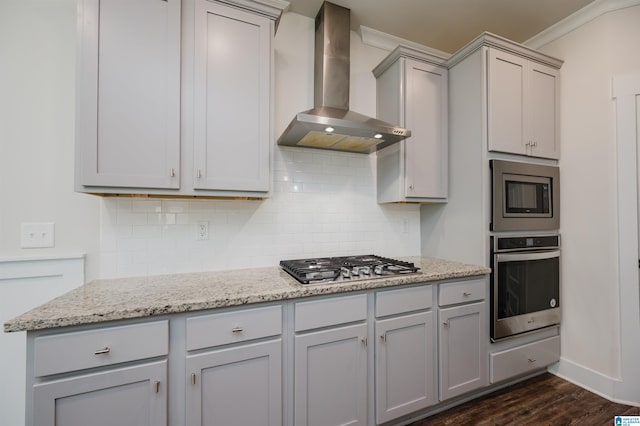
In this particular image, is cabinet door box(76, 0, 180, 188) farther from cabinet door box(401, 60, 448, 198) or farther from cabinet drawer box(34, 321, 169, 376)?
cabinet door box(401, 60, 448, 198)

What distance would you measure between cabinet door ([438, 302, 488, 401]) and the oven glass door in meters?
0.21

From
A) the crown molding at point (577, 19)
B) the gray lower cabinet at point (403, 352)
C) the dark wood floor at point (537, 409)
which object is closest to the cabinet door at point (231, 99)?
the gray lower cabinet at point (403, 352)

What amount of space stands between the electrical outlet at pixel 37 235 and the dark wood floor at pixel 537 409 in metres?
2.49

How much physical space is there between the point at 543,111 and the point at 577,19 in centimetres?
75

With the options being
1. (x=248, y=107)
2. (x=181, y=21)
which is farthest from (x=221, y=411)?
(x=181, y=21)

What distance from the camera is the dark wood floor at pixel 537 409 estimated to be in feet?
5.87

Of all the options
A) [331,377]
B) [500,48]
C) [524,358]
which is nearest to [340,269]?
[331,377]

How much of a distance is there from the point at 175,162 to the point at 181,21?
2.61 feet

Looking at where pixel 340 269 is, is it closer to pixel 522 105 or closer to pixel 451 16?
pixel 522 105

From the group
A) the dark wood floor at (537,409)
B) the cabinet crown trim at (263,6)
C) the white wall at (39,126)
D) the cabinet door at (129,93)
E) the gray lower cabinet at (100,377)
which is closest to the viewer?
the gray lower cabinet at (100,377)

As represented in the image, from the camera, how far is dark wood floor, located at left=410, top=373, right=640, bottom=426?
179 cm

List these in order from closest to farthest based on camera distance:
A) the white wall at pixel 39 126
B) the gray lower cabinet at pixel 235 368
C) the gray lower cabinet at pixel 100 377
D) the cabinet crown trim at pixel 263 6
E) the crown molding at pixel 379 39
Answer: the gray lower cabinet at pixel 100 377
the gray lower cabinet at pixel 235 368
the white wall at pixel 39 126
the cabinet crown trim at pixel 263 6
the crown molding at pixel 379 39

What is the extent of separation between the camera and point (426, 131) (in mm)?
2246

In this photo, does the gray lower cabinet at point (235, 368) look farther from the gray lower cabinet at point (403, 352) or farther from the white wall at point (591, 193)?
the white wall at point (591, 193)
